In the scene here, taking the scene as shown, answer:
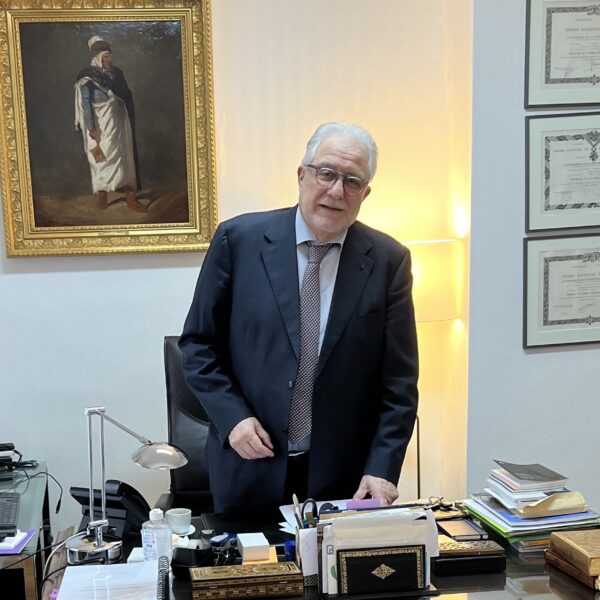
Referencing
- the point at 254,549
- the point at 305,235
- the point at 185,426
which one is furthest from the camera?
the point at 185,426

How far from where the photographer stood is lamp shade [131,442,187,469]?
168 cm

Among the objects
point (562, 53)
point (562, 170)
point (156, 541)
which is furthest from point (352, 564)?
point (562, 53)

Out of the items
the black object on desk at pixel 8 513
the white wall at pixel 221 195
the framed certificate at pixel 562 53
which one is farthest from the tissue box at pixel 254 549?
the framed certificate at pixel 562 53

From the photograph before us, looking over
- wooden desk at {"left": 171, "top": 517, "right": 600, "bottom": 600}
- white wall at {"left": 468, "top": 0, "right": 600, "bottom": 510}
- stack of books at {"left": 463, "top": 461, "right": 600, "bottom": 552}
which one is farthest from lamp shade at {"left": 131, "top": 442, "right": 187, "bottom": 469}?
white wall at {"left": 468, "top": 0, "right": 600, "bottom": 510}

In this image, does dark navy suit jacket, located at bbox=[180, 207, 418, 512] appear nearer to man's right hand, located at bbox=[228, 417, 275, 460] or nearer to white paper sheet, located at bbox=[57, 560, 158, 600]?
man's right hand, located at bbox=[228, 417, 275, 460]

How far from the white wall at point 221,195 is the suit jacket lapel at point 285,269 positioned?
1145 millimetres

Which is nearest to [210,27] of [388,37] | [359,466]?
[388,37]

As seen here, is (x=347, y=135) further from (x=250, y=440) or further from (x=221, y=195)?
(x=221, y=195)

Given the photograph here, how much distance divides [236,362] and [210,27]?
62.4 inches

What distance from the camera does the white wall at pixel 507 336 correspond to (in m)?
3.03

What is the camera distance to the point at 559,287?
315 centimetres

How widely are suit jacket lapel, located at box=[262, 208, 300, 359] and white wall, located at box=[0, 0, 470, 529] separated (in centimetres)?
115

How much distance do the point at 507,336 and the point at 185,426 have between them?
4.30 feet

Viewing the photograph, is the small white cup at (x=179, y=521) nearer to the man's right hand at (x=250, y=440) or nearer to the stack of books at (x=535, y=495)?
the man's right hand at (x=250, y=440)
